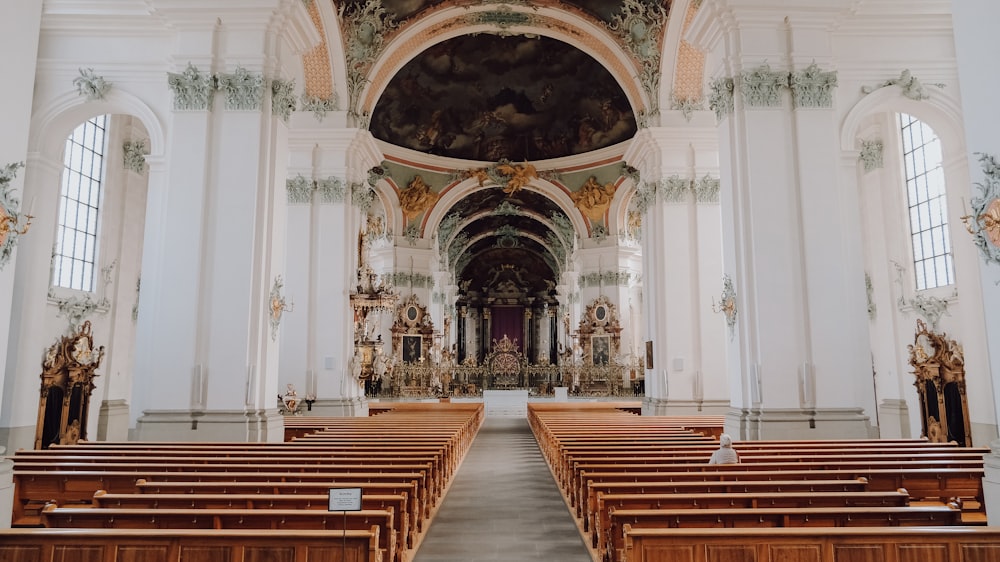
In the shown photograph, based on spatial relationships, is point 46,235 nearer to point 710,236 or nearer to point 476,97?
point 710,236

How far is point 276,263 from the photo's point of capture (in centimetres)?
1144

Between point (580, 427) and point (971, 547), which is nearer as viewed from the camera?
point (971, 547)

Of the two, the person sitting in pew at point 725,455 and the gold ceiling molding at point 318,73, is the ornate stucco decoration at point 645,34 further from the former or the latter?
the person sitting in pew at point 725,455

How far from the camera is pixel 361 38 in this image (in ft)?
57.5

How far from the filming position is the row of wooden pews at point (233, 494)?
13.2ft

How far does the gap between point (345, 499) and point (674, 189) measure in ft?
47.8

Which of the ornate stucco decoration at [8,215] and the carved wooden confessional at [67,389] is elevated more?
the ornate stucco decoration at [8,215]

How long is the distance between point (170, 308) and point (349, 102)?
28.6ft

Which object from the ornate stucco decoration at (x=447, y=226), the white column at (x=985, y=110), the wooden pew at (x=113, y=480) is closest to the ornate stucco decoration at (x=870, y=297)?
the white column at (x=985, y=110)

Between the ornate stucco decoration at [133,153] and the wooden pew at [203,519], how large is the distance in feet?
43.2

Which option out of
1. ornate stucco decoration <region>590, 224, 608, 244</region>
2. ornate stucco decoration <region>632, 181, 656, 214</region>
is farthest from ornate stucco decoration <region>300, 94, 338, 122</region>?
ornate stucco decoration <region>590, 224, 608, 244</region>

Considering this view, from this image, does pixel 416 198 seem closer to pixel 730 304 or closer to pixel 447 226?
Result: pixel 447 226

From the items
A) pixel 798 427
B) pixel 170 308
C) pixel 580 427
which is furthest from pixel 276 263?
pixel 798 427

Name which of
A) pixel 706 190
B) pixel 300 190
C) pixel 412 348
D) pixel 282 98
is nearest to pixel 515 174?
pixel 412 348
